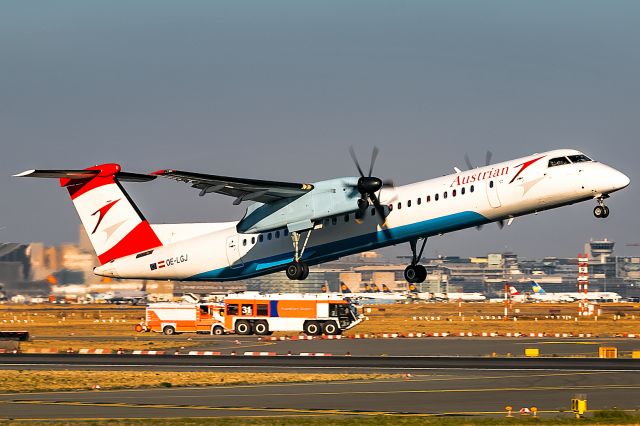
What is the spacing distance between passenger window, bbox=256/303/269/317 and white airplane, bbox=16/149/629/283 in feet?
46.4

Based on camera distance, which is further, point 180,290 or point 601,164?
point 180,290

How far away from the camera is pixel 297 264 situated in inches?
1770

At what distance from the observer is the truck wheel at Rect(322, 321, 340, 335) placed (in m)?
62.8

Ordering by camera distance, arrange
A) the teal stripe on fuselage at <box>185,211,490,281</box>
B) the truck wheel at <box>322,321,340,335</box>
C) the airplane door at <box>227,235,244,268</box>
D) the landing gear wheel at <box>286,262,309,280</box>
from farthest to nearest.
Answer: the truck wheel at <box>322,321,340,335</box>
the airplane door at <box>227,235,244,268</box>
the landing gear wheel at <box>286,262,309,280</box>
the teal stripe on fuselage at <box>185,211,490,281</box>

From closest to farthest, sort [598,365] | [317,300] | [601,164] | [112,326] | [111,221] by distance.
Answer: [601,164] < [598,365] < [111,221] < [317,300] < [112,326]

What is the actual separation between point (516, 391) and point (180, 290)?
157 m

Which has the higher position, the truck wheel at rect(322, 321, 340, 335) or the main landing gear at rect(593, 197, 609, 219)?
the main landing gear at rect(593, 197, 609, 219)

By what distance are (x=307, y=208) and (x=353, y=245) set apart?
2.77m

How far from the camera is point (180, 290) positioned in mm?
185875

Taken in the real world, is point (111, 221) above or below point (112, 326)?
above

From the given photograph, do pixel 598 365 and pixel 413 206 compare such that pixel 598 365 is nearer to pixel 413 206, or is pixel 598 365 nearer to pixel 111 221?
pixel 413 206

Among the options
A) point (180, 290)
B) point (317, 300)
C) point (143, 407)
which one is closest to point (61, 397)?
point (143, 407)

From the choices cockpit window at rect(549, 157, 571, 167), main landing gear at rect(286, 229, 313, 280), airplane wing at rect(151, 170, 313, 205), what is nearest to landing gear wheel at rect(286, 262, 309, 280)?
main landing gear at rect(286, 229, 313, 280)

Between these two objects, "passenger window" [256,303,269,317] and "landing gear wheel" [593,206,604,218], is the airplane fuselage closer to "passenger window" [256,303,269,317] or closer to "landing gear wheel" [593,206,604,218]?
"landing gear wheel" [593,206,604,218]
